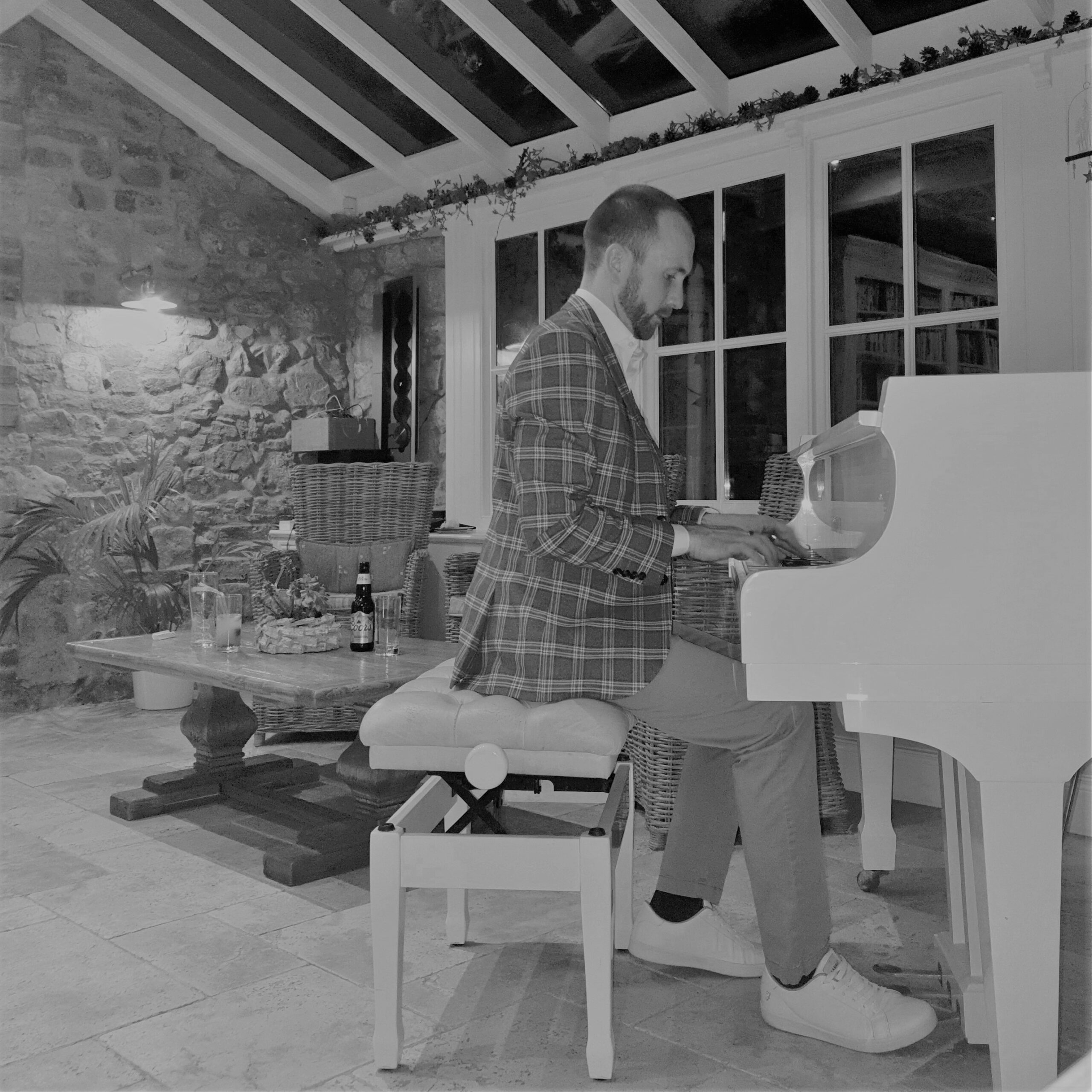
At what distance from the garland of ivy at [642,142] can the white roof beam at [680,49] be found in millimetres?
75

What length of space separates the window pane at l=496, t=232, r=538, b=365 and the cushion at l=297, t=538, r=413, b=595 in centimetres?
130

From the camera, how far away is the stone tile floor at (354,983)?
5.72 feet

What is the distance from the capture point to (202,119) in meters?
5.67

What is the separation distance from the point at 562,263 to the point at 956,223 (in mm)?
1909

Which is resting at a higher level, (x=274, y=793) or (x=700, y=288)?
(x=700, y=288)

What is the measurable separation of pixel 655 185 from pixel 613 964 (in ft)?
11.4

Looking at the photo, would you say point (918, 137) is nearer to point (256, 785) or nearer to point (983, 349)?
point (983, 349)

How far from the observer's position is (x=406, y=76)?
489 centimetres

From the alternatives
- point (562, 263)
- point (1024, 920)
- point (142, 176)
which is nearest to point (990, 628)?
point (1024, 920)

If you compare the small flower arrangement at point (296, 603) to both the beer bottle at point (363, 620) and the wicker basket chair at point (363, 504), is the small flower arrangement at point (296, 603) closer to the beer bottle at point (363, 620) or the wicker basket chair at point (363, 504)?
the beer bottle at point (363, 620)

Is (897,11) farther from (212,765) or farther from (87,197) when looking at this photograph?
(87,197)

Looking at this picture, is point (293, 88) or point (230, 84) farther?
point (230, 84)

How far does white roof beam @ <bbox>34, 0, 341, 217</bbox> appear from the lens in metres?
5.30

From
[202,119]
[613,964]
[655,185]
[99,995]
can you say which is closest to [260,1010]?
[99,995]
